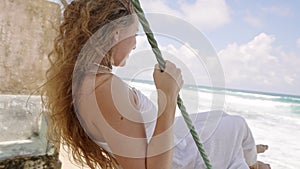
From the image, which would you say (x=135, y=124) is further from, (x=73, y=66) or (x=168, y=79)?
(x=73, y=66)

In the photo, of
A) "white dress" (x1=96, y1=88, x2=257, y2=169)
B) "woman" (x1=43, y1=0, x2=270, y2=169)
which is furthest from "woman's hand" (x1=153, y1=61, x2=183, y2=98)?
"white dress" (x1=96, y1=88, x2=257, y2=169)

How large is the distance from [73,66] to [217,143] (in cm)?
49

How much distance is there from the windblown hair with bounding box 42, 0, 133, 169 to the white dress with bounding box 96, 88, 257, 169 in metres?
0.24

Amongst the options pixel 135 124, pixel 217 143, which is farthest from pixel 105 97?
pixel 217 143

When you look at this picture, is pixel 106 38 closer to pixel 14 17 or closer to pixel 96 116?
pixel 96 116

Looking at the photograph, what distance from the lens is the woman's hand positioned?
726 millimetres

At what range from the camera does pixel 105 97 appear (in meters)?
0.70

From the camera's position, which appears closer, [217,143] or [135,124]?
[135,124]

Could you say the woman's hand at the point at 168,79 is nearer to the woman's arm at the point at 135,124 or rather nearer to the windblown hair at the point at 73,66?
the woman's arm at the point at 135,124

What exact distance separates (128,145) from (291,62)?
1355 cm

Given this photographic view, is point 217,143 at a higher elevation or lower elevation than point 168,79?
lower

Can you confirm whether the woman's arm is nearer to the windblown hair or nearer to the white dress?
the windblown hair

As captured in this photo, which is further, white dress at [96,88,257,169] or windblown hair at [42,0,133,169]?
white dress at [96,88,257,169]

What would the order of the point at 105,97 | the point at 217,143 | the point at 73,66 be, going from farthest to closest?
the point at 217,143 < the point at 73,66 < the point at 105,97
